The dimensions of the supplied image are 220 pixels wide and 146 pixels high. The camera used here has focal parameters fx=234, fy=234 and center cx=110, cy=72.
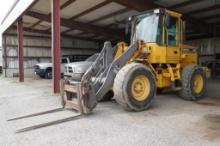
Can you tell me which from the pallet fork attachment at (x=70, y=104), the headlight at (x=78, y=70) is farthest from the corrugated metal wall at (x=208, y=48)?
the pallet fork attachment at (x=70, y=104)

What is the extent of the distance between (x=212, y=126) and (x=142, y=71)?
2181 millimetres

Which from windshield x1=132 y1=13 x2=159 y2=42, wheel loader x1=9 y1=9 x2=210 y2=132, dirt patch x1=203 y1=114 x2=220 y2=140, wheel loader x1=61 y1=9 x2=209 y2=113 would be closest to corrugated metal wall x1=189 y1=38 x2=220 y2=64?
wheel loader x1=9 y1=9 x2=210 y2=132

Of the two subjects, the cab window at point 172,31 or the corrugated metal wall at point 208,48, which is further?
Answer: the corrugated metal wall at point 208,48

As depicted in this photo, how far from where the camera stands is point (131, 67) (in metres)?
6.10

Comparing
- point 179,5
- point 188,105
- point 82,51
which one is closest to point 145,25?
point 188,105

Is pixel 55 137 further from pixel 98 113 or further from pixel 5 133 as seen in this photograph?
pixel 98 113

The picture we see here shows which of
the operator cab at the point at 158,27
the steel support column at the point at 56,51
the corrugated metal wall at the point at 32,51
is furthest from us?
the corrugated metal wall at the point at 32,51

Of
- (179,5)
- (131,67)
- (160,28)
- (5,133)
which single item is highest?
(179,5)

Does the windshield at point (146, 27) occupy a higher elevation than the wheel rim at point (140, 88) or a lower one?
higher

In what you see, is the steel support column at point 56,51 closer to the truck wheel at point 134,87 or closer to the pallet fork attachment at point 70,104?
the pallet fork attachment at point 70,104

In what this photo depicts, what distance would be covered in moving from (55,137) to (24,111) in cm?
275

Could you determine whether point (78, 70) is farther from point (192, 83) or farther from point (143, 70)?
point (143, 70)

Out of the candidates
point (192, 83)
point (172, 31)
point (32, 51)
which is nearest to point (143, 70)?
point (172, 31)

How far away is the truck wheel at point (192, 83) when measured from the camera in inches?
296
